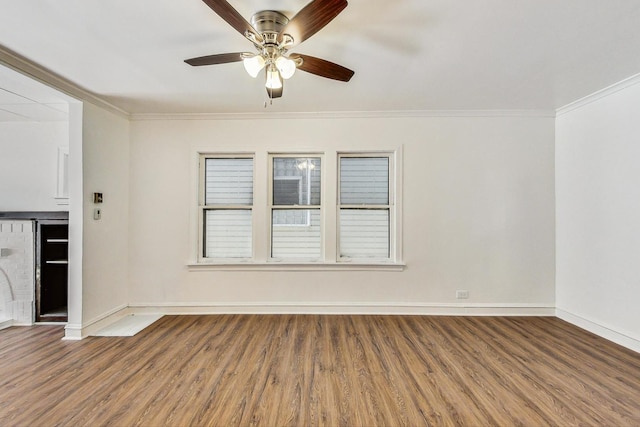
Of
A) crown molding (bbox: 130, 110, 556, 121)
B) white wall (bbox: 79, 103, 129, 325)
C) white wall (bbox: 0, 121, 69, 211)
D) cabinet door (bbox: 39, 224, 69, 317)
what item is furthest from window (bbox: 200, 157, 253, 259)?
white wall (bbox: 0, 121, 69, 211)

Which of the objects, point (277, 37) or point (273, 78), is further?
point (273, 78)

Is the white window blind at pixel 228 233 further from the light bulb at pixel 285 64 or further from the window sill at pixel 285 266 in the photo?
the light bulb at pixel 285 64

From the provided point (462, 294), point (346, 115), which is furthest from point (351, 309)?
point (346, 115)

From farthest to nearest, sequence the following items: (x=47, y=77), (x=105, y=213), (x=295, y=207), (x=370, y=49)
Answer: (x=295, y=207), (x=105, y=213), (x=47, y=77), (x=370, y=49)

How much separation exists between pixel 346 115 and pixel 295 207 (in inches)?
53.6

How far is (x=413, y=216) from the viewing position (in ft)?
12.1

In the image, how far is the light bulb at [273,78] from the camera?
1.99 metres

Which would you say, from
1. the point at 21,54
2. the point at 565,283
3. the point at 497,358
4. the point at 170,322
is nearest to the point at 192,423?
the point at 170,322

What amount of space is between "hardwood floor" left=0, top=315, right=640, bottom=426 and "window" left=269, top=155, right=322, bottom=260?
988mm

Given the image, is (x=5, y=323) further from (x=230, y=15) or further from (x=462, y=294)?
(x=462, y=294)

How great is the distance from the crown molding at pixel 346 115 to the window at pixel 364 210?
1.78 ft

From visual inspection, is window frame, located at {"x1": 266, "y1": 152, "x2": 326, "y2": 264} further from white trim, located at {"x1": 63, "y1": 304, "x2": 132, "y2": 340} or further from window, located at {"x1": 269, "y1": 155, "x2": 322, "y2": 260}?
white trim, located at {"x1": 63, "y1": 304, "x2": 132, "y2": 340}

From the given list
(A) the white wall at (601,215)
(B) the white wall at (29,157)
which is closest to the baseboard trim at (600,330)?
(A) the white wall at (601,215)

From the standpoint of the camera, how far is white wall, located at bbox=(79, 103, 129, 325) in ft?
10.2
